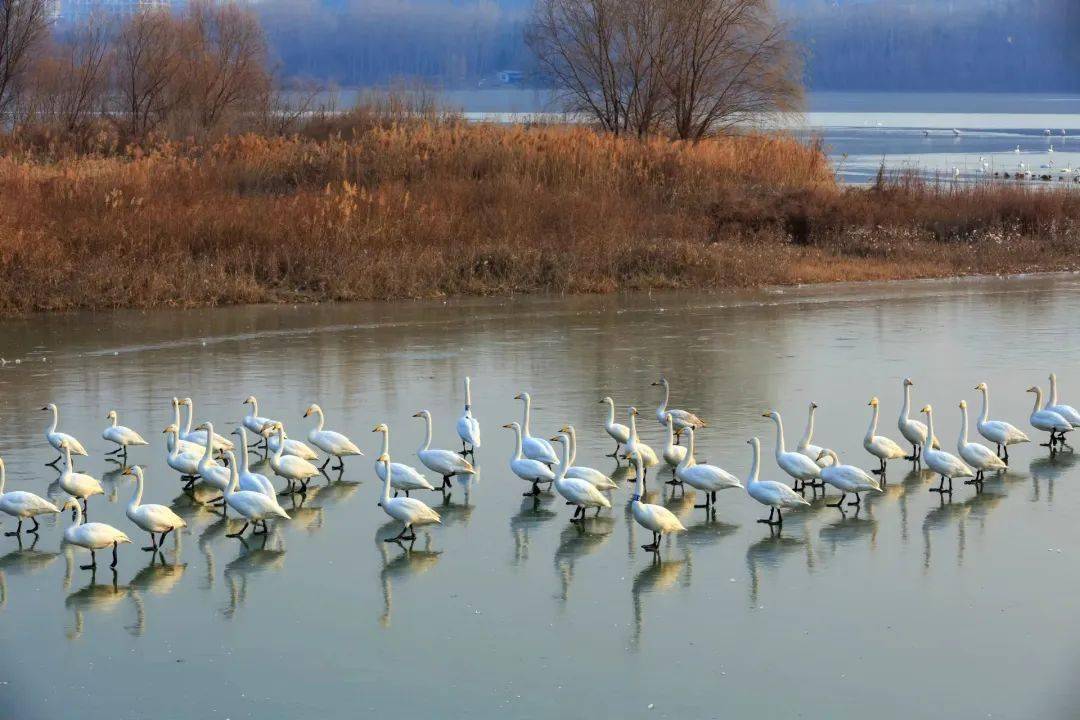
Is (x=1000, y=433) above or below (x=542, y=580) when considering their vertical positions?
above

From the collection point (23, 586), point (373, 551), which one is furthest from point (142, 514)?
point (373, 551)

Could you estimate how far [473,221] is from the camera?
25562 mm

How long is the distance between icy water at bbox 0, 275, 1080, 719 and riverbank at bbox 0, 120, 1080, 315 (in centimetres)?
560

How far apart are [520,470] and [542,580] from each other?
2.02 metres

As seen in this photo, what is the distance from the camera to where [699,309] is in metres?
22.1

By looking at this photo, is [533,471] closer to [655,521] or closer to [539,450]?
[539,450]

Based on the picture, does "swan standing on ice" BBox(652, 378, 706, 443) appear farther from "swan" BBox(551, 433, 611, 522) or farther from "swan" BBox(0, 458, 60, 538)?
"swan" BBox(0, 458, 60, 538)

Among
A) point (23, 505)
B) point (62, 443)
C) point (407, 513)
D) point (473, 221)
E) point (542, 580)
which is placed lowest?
point (542, 580)

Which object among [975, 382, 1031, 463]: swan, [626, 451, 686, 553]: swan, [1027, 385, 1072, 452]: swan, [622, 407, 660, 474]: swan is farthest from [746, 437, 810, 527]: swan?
[1027, 385, 1072, 452]: swan

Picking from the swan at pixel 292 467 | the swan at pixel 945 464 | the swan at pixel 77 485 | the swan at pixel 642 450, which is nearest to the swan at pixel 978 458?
the swan at pixel 945 464

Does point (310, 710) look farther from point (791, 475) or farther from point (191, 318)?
point (191, 318)

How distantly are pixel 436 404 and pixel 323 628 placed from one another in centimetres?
664

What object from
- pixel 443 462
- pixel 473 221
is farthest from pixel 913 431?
pixel 473 221

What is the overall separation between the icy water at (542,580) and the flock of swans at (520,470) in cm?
19
